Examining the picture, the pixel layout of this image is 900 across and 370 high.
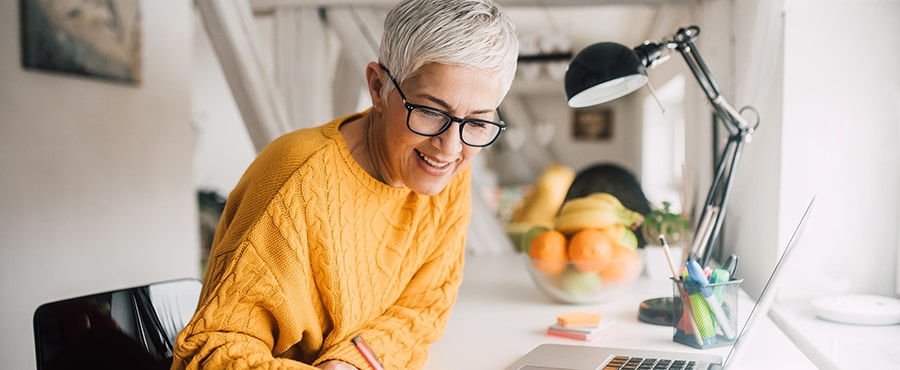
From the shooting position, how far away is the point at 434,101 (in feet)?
3.61

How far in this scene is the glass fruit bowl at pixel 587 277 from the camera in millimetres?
1613

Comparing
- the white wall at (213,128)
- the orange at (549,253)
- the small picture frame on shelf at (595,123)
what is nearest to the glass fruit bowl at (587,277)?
the orange at (549,253)

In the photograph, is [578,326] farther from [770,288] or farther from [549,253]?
[770,288]

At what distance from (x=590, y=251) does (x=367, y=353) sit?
0.65 meters

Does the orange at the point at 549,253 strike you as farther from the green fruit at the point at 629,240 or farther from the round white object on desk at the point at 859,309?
the round white object on desk at the point at 859,309

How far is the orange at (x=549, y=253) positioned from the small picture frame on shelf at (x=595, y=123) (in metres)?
8.99

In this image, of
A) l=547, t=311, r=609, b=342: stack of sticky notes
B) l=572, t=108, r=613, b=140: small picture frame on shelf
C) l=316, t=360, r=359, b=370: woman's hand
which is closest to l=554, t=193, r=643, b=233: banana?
l=547, t=311, r=609, b=342: stack of sticky notes

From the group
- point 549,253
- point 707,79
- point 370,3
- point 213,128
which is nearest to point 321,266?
point 549,253

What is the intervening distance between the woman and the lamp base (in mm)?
480

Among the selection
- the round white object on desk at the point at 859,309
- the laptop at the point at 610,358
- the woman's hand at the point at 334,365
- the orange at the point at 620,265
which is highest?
the orange at the point at 620,265

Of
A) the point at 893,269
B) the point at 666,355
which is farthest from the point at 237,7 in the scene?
the point at 893,269

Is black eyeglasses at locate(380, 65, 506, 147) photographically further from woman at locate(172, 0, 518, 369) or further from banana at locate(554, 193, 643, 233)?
banana at locate(554, 193, 643, 233)

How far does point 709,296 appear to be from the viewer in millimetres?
1265

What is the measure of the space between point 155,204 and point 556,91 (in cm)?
795
